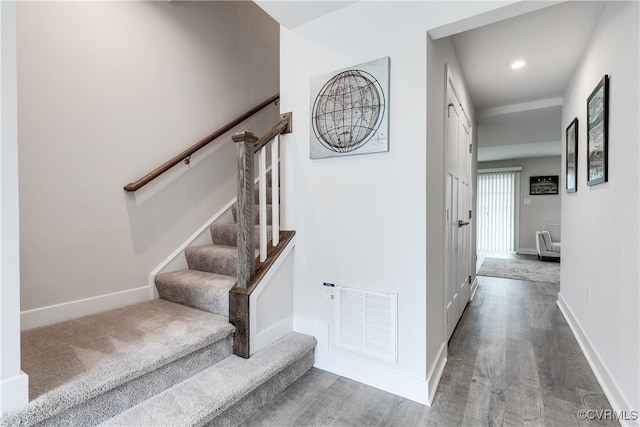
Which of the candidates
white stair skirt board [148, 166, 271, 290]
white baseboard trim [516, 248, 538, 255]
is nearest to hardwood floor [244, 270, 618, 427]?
white stair skirt board [148, 166, 271, 290]

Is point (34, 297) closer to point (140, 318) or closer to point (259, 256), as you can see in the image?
point (140, 318)

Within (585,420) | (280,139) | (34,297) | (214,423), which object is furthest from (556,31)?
(34,297)

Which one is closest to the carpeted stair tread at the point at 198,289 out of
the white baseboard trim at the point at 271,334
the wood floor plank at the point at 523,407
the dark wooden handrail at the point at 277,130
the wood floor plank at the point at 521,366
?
the white baseboard trim at the point at 271,334

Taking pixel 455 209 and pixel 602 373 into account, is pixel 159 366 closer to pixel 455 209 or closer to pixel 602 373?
pixel 455 209

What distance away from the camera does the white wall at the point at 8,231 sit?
3.42 ft

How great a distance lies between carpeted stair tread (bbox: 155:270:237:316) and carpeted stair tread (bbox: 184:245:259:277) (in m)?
0.05

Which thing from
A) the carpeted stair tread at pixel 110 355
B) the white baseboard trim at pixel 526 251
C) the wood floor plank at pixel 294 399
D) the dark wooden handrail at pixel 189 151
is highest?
the dark wooden handrail at pixel 189 151

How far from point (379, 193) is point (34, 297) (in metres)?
2.06

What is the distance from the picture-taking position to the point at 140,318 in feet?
6.20

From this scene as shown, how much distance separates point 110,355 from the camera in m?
1.43

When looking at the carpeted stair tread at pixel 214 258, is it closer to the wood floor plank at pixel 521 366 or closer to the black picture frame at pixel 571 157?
the wood floor plank at pixel 521 366

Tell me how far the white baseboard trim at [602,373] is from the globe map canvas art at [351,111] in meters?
1.76

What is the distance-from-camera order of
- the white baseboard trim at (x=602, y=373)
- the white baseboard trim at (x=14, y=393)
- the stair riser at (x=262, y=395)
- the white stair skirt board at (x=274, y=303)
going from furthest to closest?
1. the white stair skirt board at (x=274, y=303)
2. the white baseboard trim at (x=602, y=373)
3. the stair riser at (x=262, y=395)
4. the white baseboard trim at (x=14, y=393)

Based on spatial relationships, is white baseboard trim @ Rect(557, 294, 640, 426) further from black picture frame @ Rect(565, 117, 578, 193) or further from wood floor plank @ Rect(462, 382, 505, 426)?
black picture frame @ Rect(565, 117, 578, 193)
